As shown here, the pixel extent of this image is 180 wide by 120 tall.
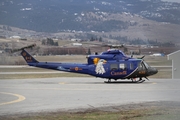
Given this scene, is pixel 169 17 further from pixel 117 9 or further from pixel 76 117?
pixel 117 9

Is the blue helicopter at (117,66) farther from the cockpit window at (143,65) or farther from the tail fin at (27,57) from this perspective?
the tail fin at (27,57)

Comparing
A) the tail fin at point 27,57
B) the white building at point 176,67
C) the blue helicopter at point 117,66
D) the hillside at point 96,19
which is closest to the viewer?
the hillside at point 96,19

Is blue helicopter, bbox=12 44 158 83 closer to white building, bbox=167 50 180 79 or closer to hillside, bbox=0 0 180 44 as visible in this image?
hillside, bbox=0 0 180 44

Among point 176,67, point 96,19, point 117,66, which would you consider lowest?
point 176,67

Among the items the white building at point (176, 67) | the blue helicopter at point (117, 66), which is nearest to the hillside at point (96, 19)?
the blue helicopter at point (117, 66)

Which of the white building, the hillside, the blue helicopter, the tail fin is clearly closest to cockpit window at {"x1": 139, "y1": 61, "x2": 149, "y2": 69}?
the blue helicopter

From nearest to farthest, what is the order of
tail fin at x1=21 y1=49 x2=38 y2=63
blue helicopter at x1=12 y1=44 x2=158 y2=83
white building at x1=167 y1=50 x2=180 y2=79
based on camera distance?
blue helicopter at x1=12 y1=44 x2=158 y2=83 < tail fin at x1=21 y1=49 x2=38 y2=63 < white building at x1=167 y1=50 x2=180 y2=79

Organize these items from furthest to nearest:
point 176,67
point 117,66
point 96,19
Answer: point 176,67 < point 117,66 < point 96,19

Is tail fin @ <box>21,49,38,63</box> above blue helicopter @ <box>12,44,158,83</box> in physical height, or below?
above

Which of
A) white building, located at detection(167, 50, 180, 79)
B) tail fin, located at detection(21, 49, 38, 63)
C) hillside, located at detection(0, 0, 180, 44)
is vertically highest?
hillside, located at detection(0, 0, 180, 44)

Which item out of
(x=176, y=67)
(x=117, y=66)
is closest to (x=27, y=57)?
(x=117, y=66)

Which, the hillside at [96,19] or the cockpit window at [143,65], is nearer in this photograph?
the hillside at [96,19]

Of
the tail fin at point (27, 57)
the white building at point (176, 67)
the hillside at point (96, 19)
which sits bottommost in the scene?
the white building at point (176, 67)

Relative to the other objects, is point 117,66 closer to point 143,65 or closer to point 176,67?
point 143,65
